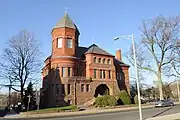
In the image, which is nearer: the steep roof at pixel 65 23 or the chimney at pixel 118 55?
the steep roof at pixel 65 23

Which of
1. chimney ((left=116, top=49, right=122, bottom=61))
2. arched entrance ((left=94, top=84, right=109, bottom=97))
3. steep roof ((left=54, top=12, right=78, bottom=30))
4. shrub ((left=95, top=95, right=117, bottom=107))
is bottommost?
shrub ((left=95, top=95, right=117, bottom=107))

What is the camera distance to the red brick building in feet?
163

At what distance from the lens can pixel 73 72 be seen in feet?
169

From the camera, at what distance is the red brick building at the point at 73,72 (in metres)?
49.7

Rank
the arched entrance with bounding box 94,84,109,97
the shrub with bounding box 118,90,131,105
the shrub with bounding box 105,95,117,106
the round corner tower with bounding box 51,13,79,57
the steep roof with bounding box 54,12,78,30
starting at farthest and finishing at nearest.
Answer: the arched entrance with bounding box 94,84,109,97 < the steep roof with bounding box 54,12,78,30 < the round corner tower with bounding box 51,13,79,57 < the shrub with bounding box 118,90,131,105 < the shrub with bounding box 105,95,117,106

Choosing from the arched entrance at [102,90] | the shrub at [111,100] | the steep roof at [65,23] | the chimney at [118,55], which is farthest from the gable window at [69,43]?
the chimney at [118,55]

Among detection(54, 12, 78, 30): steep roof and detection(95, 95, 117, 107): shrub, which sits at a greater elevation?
detection(54, 12, 78, 30): steep roof

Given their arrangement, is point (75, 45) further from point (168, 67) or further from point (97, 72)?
point (168, 67)

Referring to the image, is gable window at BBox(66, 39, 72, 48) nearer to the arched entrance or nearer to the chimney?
the arched entrance

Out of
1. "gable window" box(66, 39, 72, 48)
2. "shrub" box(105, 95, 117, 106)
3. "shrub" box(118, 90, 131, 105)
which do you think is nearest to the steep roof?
"gable window" box(66, 39, 72, 48)

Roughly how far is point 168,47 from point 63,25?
24.4m

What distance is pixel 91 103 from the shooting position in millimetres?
49312

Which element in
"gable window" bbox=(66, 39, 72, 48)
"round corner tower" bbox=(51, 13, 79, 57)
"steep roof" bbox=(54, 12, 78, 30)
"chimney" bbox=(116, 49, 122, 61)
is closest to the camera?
"round corner tower" bbox=(51, 13, 79, 57)

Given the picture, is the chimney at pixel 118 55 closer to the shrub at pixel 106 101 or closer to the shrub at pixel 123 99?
the shrub at pixel 123 99
